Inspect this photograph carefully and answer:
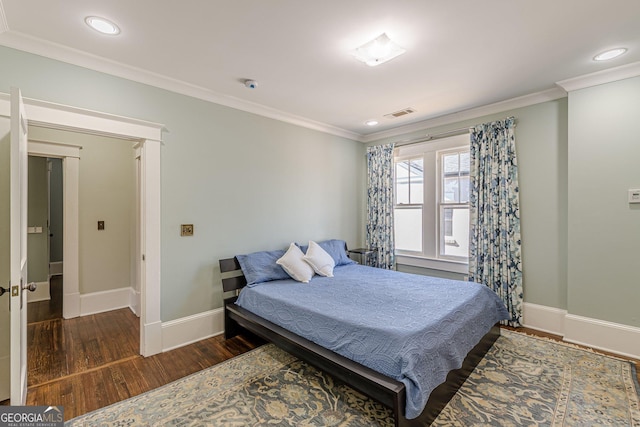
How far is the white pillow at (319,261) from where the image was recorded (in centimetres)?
355

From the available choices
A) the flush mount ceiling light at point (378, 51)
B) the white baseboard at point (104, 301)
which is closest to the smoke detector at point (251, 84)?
the flush mount ceiling light at point (378, 51)

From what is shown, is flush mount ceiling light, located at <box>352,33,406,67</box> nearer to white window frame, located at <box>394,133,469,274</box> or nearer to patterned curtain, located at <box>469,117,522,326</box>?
patterned curtain, located at <box>469,117,522,326</box>

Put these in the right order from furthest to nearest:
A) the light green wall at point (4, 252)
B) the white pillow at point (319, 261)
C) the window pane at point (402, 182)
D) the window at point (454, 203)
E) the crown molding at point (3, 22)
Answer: the window pane at point (402, 182)
the window at point (454, 203)
the white pillow at point (319, 261)
the light green wall at point (4, 252)
the crown molding at point (3, 22)

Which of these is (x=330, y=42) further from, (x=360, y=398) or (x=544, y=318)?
(x=544, y=318)

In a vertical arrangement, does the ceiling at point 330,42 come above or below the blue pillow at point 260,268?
above

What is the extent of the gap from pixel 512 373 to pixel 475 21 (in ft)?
9.11

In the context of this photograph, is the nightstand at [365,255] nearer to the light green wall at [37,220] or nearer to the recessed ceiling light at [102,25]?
the recessed ceiling light at [102,25]

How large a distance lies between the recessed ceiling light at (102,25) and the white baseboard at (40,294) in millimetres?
4407

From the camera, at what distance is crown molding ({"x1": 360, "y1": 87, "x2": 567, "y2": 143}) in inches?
126

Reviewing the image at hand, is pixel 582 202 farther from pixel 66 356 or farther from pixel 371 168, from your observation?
pixel 66 356

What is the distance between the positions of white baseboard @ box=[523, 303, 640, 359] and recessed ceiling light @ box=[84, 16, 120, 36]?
484 centimetres

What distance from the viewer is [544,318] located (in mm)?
3279

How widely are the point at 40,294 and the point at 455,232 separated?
641 centimetres

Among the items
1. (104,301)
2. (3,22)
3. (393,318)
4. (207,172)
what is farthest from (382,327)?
(104,301)
